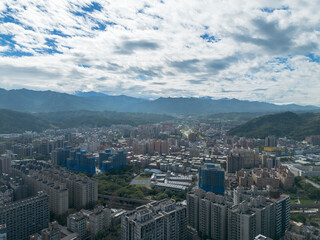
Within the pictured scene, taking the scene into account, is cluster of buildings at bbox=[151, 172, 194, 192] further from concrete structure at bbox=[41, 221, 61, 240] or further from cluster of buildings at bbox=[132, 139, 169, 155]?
cluster of buildings at bbox=[132, 139, 169, 155]

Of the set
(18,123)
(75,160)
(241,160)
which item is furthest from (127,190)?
(18,123)

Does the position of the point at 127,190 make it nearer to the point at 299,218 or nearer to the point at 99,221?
the point at 99,221

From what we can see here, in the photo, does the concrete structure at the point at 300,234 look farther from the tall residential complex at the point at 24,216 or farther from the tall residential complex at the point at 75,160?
the tall residential complex at the point at 75,160

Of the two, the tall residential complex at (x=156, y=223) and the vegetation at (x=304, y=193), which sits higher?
the tall residential complex at (x=156, y=223)

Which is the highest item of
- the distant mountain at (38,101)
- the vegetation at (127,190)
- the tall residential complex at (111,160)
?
the distant mountain at (38,101)

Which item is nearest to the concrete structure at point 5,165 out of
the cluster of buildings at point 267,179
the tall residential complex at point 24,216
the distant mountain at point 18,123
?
the tall residential complex at point 24,216

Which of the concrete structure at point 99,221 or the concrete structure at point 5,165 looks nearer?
the concrete structure at point 99,221
